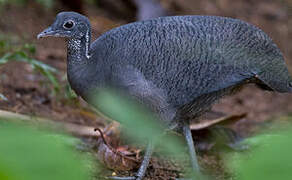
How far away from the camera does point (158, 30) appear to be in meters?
3.69

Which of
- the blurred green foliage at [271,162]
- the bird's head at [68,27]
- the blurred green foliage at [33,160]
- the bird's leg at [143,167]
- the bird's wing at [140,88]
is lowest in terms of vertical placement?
the bird's leg at [143,167]

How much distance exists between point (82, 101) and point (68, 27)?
192 cm

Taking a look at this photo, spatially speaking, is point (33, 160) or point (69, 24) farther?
point (69, 24)

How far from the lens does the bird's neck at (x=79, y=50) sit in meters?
3.73

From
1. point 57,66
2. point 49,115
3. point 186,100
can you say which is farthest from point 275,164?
point 57,66

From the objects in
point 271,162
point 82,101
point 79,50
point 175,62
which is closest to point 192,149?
point 175,62

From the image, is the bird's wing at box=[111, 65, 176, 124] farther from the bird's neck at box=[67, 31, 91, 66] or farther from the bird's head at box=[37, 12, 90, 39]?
the bird's head at box=[37, 12, 90, 39]

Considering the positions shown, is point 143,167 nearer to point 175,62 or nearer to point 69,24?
point 175,62

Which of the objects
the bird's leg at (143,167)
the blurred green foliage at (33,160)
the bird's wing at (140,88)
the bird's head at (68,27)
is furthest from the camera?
the bird's leg at (143,167)

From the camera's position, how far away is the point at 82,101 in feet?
18.1

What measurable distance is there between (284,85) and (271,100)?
310 centimetres

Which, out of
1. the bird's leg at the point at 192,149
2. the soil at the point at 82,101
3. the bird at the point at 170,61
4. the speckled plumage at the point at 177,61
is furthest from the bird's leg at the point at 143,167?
the speckled plumage at the point at 177,61

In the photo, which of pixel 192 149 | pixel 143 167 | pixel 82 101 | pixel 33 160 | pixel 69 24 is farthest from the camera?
pixel 82 101

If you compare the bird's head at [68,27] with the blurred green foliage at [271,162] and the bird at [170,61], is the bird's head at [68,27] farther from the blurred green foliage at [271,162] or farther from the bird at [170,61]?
the blurred green foliage at [271,162]
